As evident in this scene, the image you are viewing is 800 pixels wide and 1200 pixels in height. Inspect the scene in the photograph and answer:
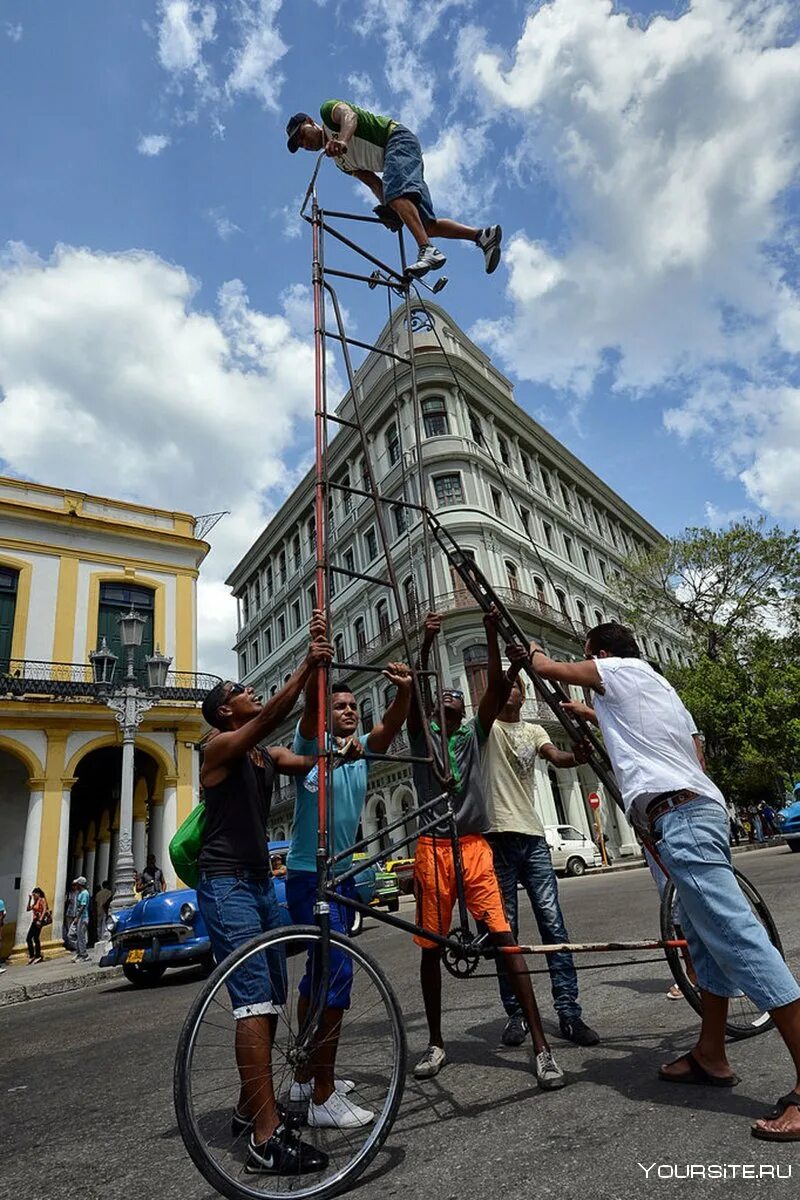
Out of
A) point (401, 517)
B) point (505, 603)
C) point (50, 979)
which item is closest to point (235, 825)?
point (50, 979)

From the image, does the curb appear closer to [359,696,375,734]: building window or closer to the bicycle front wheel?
the bicycle front wheel

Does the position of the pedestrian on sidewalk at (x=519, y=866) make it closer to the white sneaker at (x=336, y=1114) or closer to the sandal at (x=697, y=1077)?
the sandal at (x=697, y=1077)

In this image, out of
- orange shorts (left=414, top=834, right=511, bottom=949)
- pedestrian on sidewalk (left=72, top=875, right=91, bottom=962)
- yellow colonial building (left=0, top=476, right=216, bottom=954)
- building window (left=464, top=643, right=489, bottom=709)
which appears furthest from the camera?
building window (left=464, top=643, right=489, bottom=709)

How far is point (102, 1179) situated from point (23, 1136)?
101 centimetres

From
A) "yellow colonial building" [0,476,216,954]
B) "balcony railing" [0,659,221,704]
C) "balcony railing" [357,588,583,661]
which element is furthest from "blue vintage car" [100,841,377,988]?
"balcony railing" [357,588,583,661]

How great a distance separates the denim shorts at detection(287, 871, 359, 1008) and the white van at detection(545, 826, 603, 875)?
67.3 ft

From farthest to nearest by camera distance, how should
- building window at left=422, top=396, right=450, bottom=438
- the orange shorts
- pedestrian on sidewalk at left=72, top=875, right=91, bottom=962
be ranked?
building window at left=422, top=396, right=450, bottom=438
pedestrian on sidewalk at left=72, top=875, right=91, bottom=962
the orange shorts

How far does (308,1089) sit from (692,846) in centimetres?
173

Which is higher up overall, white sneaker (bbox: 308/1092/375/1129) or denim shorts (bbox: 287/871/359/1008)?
denim shorts (bbox: 287/871/359/1008)

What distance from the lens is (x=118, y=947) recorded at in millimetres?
9555

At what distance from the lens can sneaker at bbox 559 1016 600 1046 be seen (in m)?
3.46

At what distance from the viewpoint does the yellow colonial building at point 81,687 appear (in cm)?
1780

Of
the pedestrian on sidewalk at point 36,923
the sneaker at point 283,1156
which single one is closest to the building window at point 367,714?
the pedestrian on sidewalk at point 36,923

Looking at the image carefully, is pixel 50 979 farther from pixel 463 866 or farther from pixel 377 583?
pixel 377 583
